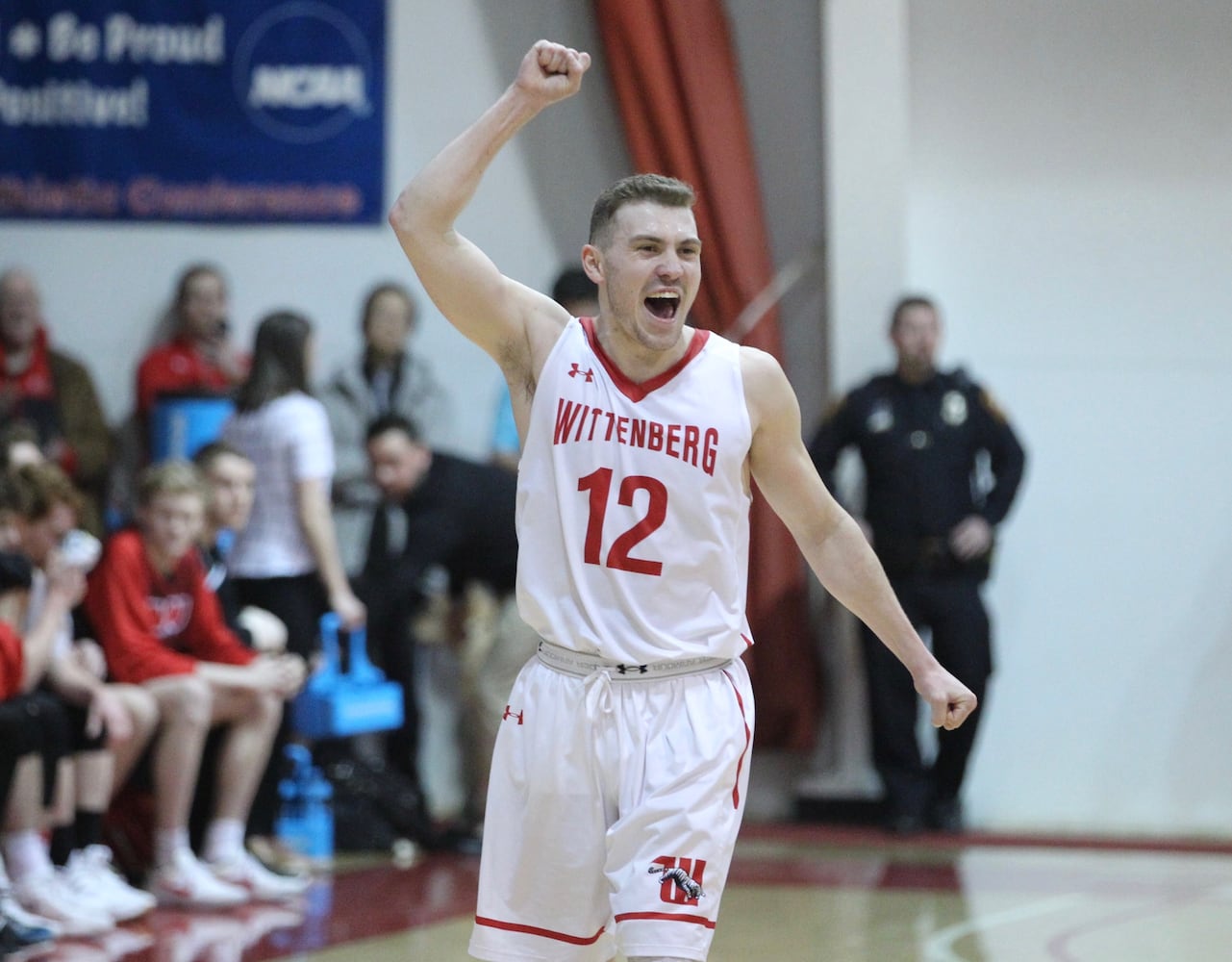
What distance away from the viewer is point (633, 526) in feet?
11.9

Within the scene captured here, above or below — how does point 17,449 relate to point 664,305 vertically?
below

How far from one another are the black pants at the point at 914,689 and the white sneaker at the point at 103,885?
3.70 meters

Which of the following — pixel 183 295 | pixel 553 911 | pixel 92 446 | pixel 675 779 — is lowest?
pixel 553 911

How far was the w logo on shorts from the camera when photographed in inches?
136

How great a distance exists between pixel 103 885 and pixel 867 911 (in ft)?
8.90

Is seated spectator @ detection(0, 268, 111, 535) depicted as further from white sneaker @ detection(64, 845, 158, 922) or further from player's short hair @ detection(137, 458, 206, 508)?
white sneaker @ detection(64, 845, 158, 922)

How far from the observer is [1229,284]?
910cm

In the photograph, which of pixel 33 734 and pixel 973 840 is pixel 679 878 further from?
pixel 973 840

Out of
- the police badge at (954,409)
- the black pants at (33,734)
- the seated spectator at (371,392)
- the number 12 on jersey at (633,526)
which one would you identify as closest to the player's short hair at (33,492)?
the black pants at (33,734)

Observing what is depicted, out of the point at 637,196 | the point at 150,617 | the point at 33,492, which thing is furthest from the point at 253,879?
the point at 637,196

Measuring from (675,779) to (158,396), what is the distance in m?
5.59

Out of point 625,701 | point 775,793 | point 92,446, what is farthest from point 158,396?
point 625,701

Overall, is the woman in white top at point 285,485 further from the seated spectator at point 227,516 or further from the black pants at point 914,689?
the black pants at point 914,689

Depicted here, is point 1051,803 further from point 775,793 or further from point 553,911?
point 553,911
